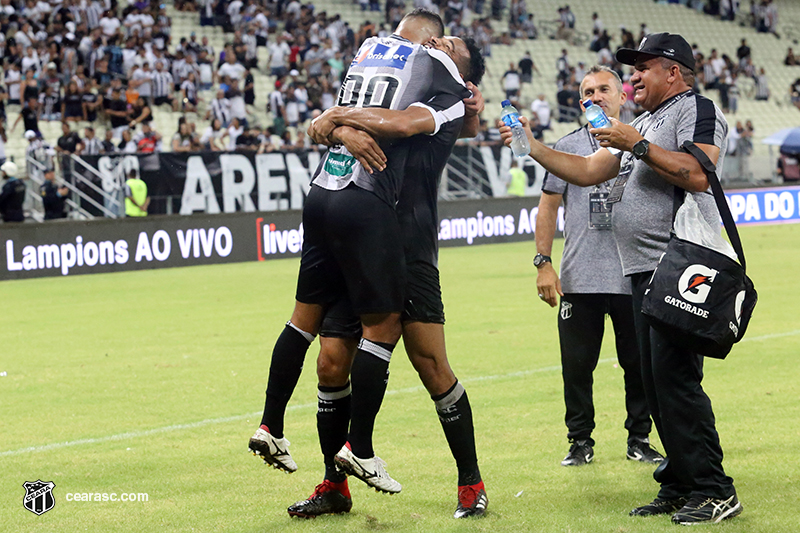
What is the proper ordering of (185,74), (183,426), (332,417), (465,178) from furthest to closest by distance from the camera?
(185,74) → (465,178) → (183,426) → (332,417)

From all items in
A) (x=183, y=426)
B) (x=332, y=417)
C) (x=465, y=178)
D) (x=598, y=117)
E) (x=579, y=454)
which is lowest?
(x=465, y=178)

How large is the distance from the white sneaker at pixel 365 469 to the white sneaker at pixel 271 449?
35cm

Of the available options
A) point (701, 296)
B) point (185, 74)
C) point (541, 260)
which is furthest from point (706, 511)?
point (185, 74)

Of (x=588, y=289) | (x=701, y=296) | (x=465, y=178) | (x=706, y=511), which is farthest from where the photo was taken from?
(x=465, y=178)

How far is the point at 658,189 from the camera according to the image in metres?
4.57

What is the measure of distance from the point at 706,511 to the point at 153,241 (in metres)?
16.1

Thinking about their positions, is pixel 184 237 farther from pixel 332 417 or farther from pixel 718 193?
pixel 718 193

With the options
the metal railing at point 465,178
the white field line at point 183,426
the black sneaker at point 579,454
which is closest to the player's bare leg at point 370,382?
the black sneaker at point 579,454

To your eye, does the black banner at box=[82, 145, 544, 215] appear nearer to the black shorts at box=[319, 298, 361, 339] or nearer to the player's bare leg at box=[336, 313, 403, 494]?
the black shorts at box=[319, 298, 361, 339]

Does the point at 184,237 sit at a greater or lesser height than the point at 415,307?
lesser

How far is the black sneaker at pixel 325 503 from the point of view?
4641 millimetres

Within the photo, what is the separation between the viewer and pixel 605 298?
592 centimetres

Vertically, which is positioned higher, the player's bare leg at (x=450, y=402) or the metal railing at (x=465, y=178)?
the player's bare leg at (x=450, y=402)

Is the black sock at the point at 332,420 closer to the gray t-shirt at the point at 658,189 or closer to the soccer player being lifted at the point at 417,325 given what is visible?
the soccer player being lifted at the point at 417,325
